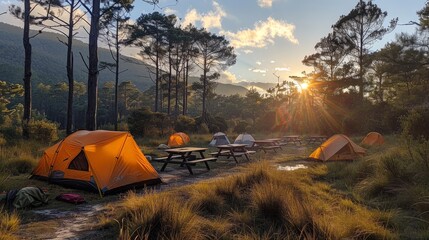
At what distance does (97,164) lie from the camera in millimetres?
7457

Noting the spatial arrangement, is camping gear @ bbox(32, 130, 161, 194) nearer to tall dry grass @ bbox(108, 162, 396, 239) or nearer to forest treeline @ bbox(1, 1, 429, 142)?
tall dry grass @ bbox(108, 162, 396, 239)

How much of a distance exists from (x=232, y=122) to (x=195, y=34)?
47.3 feet

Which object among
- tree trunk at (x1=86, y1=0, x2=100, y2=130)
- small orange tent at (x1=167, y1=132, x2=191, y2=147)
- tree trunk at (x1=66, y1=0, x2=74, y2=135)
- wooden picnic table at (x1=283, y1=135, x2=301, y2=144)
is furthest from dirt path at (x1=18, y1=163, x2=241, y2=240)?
wooden picnic table at (x1=283, y1=135, x2=301, y2=144)

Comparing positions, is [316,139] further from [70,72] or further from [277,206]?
[277,206]

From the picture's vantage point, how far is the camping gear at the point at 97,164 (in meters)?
7.42

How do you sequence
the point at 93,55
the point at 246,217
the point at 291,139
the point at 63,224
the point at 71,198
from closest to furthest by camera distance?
the point at 63,224, the point at 246,217, the point at 71,198, the point at 93,55, the point at 291,139

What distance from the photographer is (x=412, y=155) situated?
25.6 ft

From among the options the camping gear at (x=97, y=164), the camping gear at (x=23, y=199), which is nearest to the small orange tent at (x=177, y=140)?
the camping gear at (x=97, y=164)

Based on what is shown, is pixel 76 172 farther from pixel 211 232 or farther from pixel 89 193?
pixel 211 232

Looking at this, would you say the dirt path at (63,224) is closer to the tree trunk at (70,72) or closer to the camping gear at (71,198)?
the camping gear at (71,198)

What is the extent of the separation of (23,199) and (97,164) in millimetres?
1801

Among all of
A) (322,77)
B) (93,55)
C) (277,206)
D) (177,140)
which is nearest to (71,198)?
(277,206)

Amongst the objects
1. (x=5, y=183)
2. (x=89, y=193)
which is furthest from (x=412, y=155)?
(x=5, y=183)

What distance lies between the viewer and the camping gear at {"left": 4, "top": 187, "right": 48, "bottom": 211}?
5.79 meters
